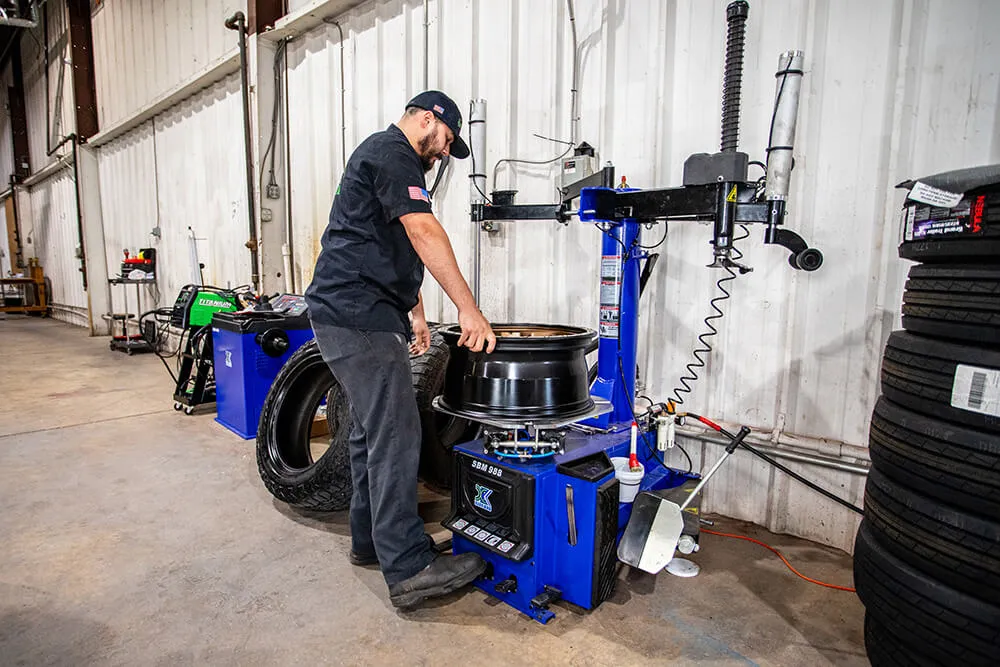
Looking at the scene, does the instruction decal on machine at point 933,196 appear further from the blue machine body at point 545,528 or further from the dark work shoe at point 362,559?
the dark work shoe at point 362,559

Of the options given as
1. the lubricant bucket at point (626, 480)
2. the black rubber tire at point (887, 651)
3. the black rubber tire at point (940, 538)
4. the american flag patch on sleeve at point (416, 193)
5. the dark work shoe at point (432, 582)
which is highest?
the american flag patch on sleeve at point (416, 193)

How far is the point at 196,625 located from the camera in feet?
5.16

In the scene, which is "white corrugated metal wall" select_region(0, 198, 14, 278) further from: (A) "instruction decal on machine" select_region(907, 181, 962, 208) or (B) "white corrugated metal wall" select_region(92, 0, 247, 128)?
(A) "instruction decal on machine" select_region(907, 181, 962, 208)

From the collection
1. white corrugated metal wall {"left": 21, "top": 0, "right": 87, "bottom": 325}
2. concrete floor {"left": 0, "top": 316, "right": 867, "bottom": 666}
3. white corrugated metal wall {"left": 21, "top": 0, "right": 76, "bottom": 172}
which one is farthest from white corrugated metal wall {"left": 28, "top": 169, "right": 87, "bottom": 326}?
concrete floor {"left": 0, "top": 316, "right": 867, "bottom": 666}

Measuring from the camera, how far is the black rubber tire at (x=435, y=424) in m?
2.46

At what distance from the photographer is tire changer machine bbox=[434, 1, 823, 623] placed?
1.58 m

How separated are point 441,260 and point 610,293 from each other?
733mm

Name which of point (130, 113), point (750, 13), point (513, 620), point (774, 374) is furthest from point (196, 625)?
Result: point (130, 113)

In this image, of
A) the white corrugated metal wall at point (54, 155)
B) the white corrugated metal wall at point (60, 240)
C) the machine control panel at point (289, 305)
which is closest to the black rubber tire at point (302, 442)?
the machine control panel at point (289, 305)

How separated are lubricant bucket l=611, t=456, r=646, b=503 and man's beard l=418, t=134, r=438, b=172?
3.77 feet

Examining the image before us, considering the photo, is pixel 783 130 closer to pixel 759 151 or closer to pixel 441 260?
pixel 759 151

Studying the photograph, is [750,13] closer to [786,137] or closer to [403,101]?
[786,137]

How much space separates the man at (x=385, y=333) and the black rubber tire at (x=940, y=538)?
106 centimetres

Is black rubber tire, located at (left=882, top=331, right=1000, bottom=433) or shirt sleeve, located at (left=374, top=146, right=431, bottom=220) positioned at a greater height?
shirt sleeve, located at (left=374, top=146, right=431, bottom=220)
